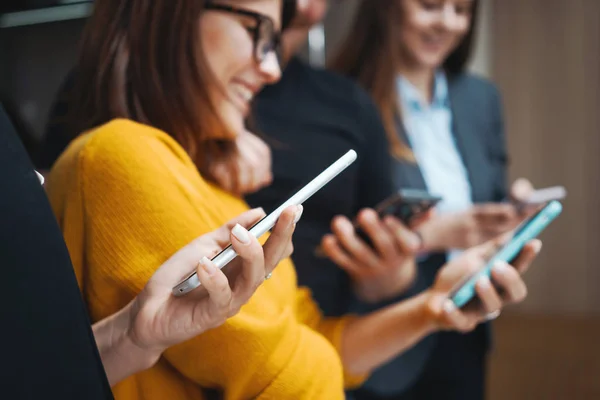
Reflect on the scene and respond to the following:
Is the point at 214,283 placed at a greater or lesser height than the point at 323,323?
greater

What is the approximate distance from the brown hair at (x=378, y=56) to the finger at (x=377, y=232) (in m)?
0.43

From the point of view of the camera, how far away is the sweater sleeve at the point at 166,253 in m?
0.64

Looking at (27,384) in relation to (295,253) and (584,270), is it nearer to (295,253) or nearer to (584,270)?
(295,253)

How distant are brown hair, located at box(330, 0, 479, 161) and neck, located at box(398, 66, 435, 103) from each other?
0.04 m

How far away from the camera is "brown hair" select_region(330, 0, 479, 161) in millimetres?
1554

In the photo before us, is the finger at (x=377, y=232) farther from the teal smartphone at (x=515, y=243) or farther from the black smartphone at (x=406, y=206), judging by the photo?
the teal smartphone at (x=515, y=243)

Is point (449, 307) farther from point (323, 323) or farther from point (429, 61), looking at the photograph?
point (429, 61)

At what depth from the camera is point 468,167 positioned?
1629 millimetres

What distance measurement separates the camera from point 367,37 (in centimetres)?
160

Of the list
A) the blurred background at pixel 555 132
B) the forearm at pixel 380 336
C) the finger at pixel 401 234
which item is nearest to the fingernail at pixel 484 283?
the forearm at pixel 380 336

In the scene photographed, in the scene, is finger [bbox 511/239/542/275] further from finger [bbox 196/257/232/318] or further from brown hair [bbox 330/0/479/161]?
brown hair [bbox 330/0/479/161]

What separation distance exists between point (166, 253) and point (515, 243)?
473 millimetres

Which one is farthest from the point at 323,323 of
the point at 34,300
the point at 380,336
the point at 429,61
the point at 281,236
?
the point at 429,61

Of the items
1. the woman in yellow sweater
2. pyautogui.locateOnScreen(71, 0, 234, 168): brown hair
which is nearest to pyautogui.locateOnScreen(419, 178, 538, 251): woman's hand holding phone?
the woman in yellow sweater
